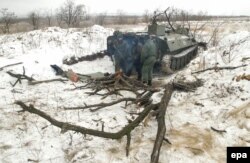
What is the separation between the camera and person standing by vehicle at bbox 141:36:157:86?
34.3 ft

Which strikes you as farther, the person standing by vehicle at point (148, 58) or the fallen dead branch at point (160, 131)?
the person standing by vehicle at point (148, 58)

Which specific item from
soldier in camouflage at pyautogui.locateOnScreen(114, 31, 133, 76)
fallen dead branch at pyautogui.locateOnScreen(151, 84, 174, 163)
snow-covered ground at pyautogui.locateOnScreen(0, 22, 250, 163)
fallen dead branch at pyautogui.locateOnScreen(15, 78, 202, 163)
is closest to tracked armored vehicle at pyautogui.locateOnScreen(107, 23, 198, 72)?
soldier in camouflage at pyautogui.locateOnScreen(114, 31, 133, 76)

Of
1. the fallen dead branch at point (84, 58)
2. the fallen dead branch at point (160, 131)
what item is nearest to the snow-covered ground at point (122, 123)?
the fallen dead branch at point (160, 131)

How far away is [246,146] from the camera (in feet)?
19.0

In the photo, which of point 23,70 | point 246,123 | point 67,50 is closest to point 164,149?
point 246,123

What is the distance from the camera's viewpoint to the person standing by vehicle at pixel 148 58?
1047cm

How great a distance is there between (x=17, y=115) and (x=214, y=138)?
4289 millimetres

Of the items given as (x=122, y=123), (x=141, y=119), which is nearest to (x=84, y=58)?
(x=122, y=123)

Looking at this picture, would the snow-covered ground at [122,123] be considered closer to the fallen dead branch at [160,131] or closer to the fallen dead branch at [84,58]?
the fallen dead branch at [160,131]

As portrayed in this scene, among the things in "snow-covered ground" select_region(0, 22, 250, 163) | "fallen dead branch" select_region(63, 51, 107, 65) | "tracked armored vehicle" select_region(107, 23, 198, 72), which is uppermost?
"tracked armored vehicle" select_region(107, 23, 198, 72)

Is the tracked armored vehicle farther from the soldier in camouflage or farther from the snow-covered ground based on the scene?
the snow-covered ground

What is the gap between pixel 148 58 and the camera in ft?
34.7

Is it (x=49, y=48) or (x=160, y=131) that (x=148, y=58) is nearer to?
(x=160, y=131)

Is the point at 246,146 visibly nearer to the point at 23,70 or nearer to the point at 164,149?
the point at 164,149
